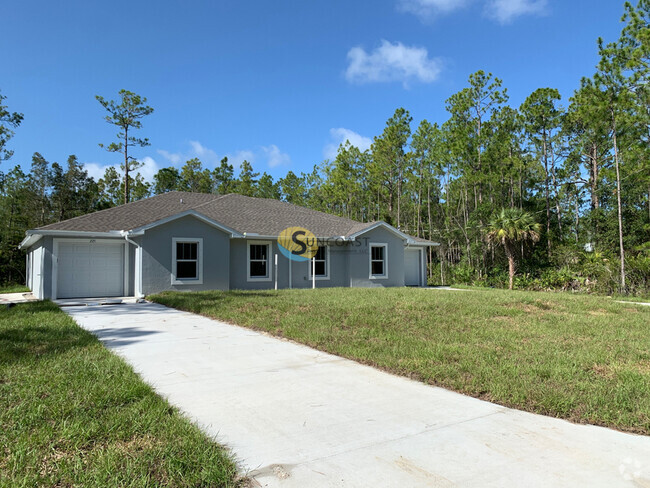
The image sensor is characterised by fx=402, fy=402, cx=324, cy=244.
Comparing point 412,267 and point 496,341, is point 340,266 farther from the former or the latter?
point 496,341

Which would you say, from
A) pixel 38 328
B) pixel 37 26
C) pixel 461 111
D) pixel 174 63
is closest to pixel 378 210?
pixel 461 111

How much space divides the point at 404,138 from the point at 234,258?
20653mm

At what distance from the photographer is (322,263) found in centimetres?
1820

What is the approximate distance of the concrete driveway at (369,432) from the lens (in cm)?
261

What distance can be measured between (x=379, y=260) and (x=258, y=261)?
5.82m

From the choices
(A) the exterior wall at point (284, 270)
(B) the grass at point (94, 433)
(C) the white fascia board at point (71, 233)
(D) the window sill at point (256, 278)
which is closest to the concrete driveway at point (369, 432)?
(B) the grass at point (94, 433)

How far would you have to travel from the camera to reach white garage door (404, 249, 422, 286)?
70.8ft

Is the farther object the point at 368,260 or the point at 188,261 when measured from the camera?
the point at 368,260

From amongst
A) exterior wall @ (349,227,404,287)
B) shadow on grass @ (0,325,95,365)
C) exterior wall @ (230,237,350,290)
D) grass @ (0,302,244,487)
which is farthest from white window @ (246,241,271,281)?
grass @ (0,302,244,487)

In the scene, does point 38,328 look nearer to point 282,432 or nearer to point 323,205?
point 282,432

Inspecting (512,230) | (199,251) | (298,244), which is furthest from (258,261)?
(512,230)

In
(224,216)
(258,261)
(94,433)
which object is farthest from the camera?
(224,216)

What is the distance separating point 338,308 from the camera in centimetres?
941

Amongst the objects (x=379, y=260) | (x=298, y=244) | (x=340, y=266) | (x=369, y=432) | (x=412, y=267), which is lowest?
(x=369, y=432)
